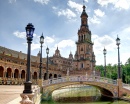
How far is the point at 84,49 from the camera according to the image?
85.9 metres

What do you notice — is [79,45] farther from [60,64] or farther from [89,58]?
[60,64]

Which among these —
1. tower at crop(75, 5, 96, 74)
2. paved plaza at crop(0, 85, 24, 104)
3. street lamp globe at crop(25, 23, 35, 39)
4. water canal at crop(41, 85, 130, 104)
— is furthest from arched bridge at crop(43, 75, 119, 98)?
tower at crop(75, 5, 96, 74)

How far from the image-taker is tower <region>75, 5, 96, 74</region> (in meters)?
85.4

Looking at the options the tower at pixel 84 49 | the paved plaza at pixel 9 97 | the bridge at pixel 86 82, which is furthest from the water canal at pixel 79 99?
the tower at pixel 84 49

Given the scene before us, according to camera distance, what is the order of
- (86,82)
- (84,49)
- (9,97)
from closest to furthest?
(9,97), (86,82), (84,49)

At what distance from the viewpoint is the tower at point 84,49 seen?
8538 cm

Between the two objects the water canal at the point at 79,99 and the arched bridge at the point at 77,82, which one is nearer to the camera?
the water canal at the point at 79,99

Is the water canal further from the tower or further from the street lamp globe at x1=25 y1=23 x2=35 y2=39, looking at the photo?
the tower

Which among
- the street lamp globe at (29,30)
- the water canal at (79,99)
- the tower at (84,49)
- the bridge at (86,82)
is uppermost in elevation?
the tower at (84,49)

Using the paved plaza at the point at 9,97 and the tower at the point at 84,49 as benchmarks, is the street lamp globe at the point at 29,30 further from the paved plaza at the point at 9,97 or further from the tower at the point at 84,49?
the tower at the point at 84,49

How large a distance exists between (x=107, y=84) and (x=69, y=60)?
87574mm

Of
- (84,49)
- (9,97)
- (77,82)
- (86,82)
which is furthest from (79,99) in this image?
(84,49)

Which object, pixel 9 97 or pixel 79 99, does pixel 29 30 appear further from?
pixel 79 99

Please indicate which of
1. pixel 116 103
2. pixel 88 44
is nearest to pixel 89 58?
pixel 88 44
